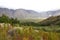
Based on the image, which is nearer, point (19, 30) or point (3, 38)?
point (3, 38)

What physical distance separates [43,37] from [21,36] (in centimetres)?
65

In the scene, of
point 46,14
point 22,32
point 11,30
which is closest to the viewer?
point 22,32

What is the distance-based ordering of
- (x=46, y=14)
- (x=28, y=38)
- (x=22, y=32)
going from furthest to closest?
(x=46, y=14), (x=22, y=32), (x=28, y=38)

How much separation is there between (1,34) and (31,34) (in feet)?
2.02

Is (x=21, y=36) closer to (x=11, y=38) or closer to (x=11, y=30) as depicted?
(x=11, y=38)

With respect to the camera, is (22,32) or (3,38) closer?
(3,38)

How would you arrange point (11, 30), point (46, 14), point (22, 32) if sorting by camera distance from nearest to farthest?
point (22, 32) < point (11, 30) < point (46, 14)

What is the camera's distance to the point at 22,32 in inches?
156

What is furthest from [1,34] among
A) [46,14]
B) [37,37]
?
[46,14]

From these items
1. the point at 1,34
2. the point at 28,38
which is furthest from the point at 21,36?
the point at 1,34

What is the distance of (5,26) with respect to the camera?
4.15m

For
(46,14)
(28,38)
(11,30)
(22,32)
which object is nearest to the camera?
(28,38)

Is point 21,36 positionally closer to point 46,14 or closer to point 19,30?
point 19,30

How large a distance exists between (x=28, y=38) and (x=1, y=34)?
53 centimetres
